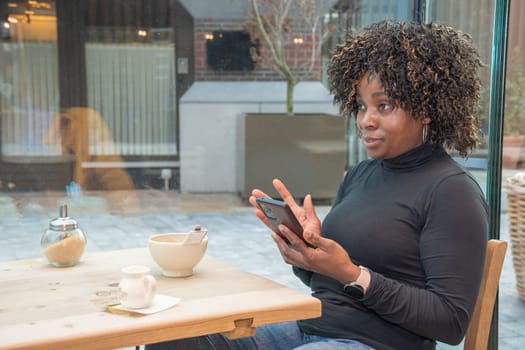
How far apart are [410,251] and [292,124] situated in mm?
2125

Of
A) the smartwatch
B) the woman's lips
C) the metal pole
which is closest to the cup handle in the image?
the smartwatch

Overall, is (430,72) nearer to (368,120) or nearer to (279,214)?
(368,120)

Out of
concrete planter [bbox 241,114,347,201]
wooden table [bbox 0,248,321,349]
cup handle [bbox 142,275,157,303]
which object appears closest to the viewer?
wooden table [bbox 0,248,321,349]

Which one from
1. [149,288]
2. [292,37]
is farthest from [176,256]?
[292,37]

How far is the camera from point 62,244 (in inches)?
55.6

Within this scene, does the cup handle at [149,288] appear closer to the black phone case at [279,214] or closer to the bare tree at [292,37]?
the black phone case at [279,214]

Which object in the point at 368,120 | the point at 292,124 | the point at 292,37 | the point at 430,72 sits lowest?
the point at 292,124

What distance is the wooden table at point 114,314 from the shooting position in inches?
39.2

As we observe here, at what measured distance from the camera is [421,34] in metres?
1.33

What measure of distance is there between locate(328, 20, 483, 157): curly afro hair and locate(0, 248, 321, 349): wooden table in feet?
1.56

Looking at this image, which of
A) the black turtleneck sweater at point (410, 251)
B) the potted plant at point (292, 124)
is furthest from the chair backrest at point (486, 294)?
the potted plant at point (292, 124)

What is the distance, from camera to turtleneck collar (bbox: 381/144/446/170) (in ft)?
4.31

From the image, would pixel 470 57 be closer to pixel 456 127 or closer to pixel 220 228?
pixel 456 127

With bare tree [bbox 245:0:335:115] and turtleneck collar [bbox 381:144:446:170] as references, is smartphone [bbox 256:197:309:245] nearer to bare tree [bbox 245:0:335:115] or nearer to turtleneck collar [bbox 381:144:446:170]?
turtleneck collar [bbox 381:144:446:170]
